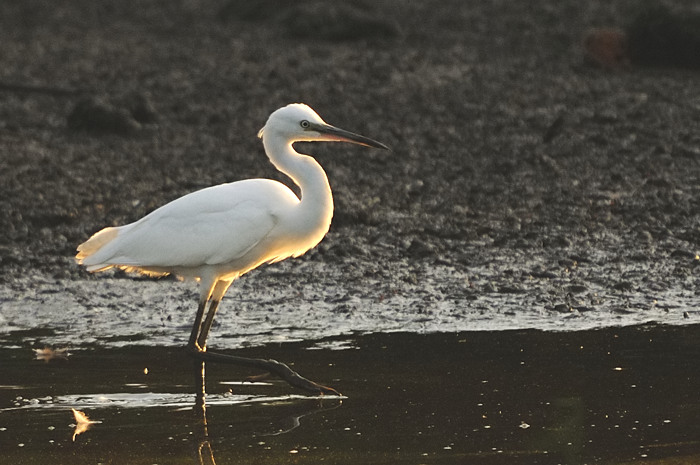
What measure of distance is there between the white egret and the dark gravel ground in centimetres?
128

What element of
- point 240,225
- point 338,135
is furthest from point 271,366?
point 338,135

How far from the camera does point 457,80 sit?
1603cm

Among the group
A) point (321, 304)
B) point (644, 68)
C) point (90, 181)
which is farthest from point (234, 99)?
point (321, 304)

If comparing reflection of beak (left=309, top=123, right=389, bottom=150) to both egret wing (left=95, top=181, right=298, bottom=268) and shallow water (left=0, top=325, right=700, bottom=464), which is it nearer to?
egret wing (left=95, top=181, right=298, bottom=268)

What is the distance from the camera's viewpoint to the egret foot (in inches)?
270

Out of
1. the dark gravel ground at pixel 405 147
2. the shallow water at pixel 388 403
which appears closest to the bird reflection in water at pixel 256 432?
the shallow water at pixel 388 403

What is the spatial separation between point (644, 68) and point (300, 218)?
9.75 meters

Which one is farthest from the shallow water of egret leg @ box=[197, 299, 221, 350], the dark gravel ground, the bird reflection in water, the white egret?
the dark gravel ground

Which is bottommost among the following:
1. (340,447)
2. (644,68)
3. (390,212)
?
(340,447)

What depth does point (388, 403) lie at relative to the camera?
6621mm

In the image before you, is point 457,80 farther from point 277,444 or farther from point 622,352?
point 277,444

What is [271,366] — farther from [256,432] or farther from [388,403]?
[256,432]

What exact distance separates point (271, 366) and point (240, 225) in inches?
34.1

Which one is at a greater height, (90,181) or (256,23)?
(256,23)
